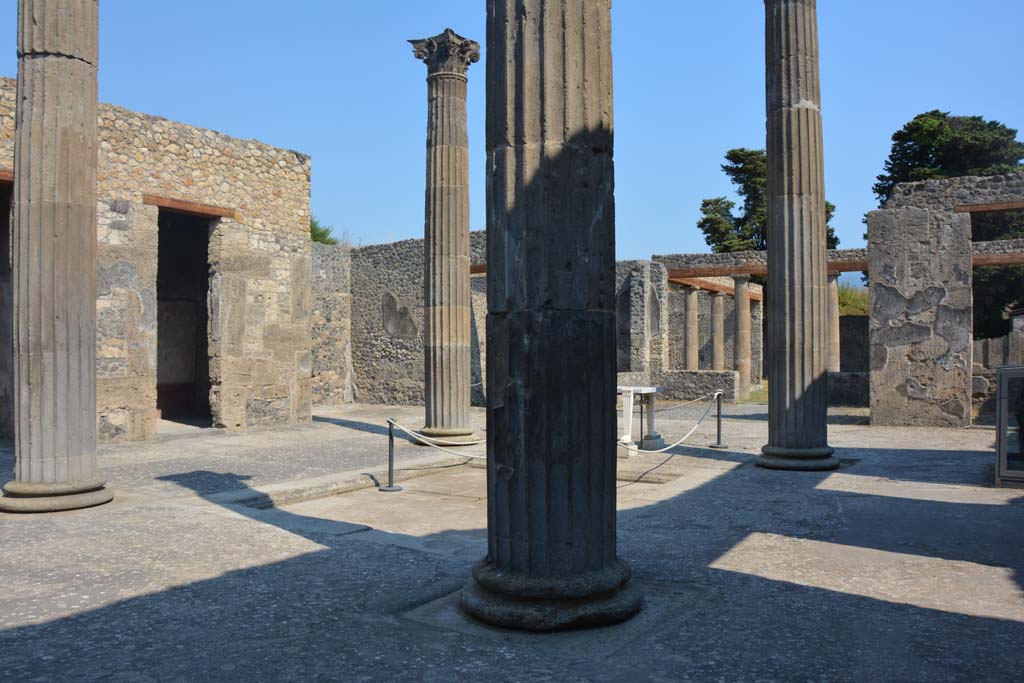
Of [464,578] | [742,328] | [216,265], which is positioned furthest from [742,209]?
[464,578]

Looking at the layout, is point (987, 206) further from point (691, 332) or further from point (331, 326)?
point (331, 326)

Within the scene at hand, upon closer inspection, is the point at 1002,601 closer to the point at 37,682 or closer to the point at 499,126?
the point at 499,126

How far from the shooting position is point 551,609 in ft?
11.0

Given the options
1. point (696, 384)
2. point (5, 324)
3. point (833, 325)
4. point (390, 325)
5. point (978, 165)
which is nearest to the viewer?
point (5, 324)

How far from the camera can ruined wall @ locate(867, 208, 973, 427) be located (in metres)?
12.2

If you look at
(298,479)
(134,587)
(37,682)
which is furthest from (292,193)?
(37,682)

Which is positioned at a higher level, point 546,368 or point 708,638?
point 546,368

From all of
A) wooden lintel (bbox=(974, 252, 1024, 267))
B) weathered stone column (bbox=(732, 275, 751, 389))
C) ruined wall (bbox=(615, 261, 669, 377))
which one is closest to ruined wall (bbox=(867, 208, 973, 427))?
wooden lintel (bbox=(974, 252, 1024, 267))

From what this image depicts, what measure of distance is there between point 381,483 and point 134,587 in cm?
353

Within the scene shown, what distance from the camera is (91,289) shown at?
6.39 m

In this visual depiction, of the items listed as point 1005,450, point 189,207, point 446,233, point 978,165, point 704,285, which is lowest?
point 1005,450

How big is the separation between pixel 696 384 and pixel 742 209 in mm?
18314

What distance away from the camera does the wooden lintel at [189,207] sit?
1173 centimetres

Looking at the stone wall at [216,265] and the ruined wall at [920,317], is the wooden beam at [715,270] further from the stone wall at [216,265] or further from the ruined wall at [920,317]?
the stone wall at [216,265]
